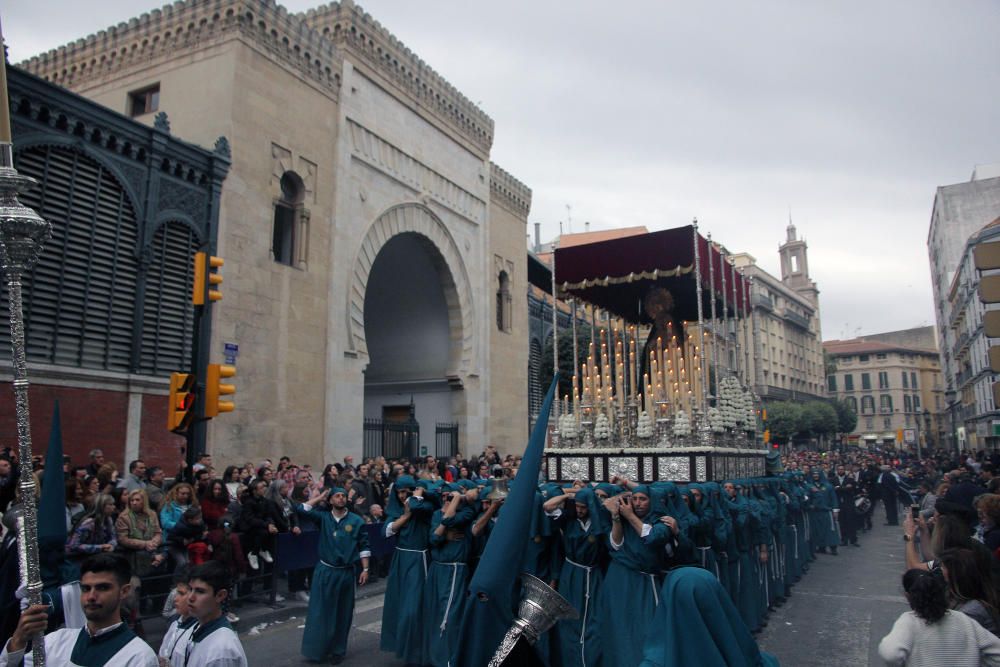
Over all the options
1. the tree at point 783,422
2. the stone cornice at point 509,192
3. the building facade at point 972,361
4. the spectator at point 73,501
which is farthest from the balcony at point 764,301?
the spectator at point 73,501

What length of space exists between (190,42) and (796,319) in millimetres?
64651

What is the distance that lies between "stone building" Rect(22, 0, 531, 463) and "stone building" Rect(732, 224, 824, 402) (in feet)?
130

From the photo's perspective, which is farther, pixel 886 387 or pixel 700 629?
pixel 886 387

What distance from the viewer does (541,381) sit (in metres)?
27.4

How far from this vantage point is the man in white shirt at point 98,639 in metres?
3.08

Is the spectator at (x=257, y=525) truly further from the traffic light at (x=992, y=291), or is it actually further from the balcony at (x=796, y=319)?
the balcony at (x=796, y=319)

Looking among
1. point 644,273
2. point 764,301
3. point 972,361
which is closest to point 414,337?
point 644,273

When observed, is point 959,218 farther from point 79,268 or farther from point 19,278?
point 19,278

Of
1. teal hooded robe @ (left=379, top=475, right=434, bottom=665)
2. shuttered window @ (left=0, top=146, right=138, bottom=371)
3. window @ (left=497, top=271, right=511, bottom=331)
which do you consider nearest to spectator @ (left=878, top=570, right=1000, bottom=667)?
teal hooded robe @ (left=379, top=475, right=434, bottom=665)

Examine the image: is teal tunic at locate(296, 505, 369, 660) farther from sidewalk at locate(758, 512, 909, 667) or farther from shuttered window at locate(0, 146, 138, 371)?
shuttered window at locate(0, 146, 138, 371)

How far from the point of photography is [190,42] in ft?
50.7

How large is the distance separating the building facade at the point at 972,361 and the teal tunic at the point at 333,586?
27938 mm

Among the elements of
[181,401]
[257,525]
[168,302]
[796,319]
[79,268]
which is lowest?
[257,525]

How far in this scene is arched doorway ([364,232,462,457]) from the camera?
70.7 feet
